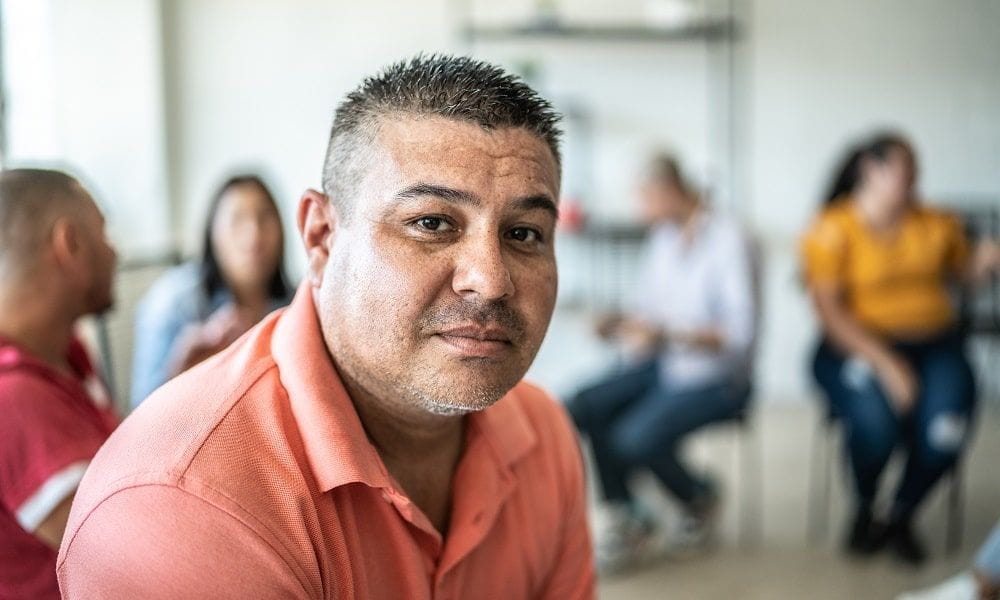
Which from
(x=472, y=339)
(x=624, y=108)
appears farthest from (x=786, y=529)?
(x=472, y=339)

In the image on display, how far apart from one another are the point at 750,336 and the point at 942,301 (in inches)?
25.8

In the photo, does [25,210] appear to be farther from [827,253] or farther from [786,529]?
[786,529]

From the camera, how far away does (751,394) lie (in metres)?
2.74

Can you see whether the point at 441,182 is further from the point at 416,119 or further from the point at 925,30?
the point at 925,30

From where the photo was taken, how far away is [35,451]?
109 centimetres

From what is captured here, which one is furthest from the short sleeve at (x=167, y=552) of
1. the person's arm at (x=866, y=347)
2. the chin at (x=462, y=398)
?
the person's arm at (x=866, y=347)

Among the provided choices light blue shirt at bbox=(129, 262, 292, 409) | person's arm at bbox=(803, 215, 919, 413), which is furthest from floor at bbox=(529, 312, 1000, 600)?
light blue shirt at bbox=(129, 262, 292, 409)

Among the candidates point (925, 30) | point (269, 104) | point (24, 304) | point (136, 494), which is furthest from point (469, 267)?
point (925, 30)

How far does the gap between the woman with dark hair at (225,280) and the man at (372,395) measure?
1.38m

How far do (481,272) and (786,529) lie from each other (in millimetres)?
2402

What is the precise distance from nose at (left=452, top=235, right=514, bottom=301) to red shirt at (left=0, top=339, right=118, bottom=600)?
1.92 feet

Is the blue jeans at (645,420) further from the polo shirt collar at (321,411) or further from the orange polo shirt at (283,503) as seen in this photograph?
the polo shirt collar at (321,411)

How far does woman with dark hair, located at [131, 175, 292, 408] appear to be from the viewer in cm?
234

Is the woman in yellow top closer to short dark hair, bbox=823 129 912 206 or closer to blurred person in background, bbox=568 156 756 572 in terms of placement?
short dark hair, bbox=823 129 912 206
